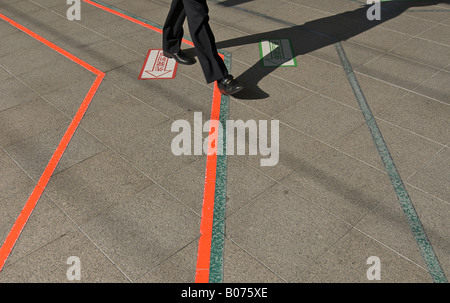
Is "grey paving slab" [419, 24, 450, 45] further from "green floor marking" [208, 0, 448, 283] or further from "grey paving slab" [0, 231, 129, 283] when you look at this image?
"grey paving slab" [0, 231, 129, 283]

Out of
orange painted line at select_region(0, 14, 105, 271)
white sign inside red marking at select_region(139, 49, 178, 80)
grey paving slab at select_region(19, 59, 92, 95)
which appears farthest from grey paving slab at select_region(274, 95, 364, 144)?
grey paving slab at select_region(19, 59, 92, 95)

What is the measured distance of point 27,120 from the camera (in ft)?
20.0

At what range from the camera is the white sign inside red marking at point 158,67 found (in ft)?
23.2

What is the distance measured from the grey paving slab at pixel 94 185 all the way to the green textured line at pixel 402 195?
2639mm

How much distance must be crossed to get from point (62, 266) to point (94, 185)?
112 centimetres

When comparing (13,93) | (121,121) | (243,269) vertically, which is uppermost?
(243,269)

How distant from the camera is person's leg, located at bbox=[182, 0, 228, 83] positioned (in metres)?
6.08

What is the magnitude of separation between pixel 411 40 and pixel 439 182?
13.5 feet

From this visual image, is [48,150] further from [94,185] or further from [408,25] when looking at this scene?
[408,25]

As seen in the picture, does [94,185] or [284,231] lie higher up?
[284,231]

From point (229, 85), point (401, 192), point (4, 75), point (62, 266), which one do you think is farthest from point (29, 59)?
point (401, 192)

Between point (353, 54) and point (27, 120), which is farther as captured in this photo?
point (353, 54)

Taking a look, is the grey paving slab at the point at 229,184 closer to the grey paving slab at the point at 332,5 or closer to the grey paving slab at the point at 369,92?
the grey paving slab at the point at 369,92

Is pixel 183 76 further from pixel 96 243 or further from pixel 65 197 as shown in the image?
pixel 96 243
